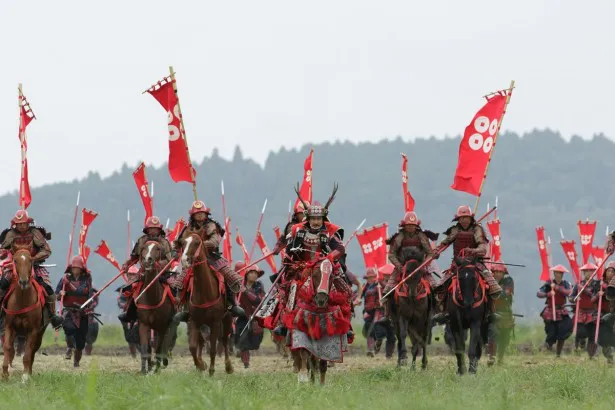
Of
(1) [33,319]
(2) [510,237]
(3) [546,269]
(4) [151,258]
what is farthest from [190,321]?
(2) [510,237]

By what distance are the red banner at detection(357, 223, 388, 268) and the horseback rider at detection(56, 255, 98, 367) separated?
7115mm

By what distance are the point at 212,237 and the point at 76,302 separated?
6.92 metres

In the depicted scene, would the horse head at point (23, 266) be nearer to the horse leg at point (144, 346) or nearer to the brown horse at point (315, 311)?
the horse leg at point (144, 346)

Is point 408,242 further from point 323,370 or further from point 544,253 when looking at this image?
point 544,253

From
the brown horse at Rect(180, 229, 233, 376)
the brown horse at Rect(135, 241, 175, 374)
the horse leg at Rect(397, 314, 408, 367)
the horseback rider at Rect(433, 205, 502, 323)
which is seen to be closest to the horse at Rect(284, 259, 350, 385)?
the brown horse at Rect(180, 229, 233, 376)

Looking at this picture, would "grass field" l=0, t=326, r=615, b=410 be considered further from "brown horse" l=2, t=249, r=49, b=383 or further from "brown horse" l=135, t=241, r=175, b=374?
"brown horse" l=135, t=241, r=175, b=374

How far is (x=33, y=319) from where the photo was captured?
19.0m

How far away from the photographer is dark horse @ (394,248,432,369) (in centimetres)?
2255

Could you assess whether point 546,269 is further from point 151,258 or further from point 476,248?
point 151,258

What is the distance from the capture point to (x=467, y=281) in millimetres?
20797

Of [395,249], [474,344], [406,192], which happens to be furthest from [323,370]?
[406,192]

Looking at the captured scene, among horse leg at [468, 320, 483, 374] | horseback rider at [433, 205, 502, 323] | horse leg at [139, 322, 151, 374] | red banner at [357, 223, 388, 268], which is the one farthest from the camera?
red banner at [357, 223, 388, 268]

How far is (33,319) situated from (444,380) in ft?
18.0

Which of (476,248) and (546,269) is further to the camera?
(546,269)
